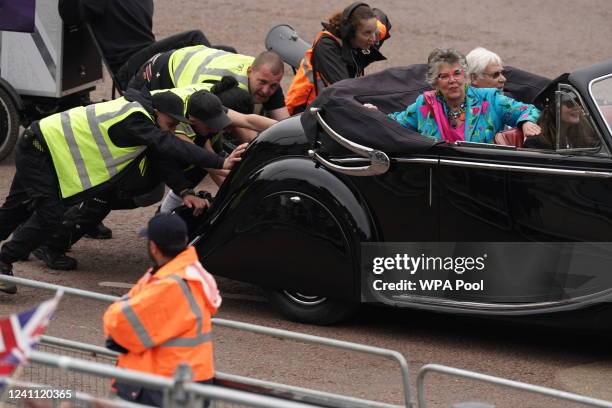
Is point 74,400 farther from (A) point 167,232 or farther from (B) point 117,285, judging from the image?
(B) point 117,285

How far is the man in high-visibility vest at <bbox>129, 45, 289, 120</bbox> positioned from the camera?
925 centimetres


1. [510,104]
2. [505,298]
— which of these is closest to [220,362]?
[505,298]

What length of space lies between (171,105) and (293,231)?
3.83 ft

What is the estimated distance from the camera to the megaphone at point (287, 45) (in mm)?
11805

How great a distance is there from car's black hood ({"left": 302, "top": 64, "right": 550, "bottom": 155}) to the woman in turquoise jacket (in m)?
0.30

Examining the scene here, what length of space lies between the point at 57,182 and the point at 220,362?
1.87 m

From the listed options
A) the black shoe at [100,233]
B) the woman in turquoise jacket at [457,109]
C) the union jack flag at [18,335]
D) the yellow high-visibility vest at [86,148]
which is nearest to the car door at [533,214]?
the woman in turquoise jacket at [457,109]

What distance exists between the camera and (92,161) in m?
8.62

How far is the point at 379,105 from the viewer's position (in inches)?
346

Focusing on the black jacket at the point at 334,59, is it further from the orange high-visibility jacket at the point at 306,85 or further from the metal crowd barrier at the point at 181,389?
the metal crowd barrier at the point at 181,389

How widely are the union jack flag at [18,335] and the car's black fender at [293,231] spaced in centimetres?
331

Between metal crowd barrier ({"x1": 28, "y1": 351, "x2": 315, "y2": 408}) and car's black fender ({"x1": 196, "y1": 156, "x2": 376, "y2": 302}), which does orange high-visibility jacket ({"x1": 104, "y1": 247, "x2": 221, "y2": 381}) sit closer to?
metal crowd barrier ({"x1": 28, "y1": 351, "x2": 315, "y2": 408})

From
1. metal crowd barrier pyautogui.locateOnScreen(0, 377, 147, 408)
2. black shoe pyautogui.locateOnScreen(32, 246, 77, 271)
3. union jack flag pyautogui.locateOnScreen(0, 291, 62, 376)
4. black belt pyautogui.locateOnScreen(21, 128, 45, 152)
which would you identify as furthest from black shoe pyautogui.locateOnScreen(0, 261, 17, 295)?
union jack flag pyautogui.locateOnScreen(0, 291, 62, 376)

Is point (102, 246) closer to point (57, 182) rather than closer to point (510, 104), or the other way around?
point (57, 182)
